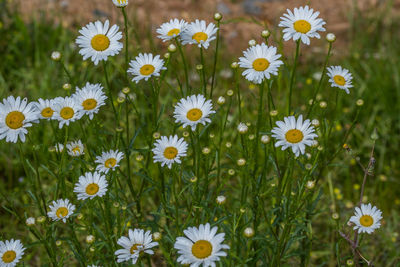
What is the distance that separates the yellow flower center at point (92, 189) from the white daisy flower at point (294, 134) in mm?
886

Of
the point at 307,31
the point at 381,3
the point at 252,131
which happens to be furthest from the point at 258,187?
the point at 381,3

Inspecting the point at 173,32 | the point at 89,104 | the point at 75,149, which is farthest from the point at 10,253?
the point at 173,32

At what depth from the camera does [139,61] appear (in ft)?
8.20

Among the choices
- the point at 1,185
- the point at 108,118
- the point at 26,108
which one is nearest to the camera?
the point at 26,108

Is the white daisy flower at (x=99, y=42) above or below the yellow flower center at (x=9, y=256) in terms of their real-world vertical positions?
above

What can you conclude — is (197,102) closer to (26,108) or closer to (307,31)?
(307,31)

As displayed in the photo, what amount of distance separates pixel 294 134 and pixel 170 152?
1.97 ft

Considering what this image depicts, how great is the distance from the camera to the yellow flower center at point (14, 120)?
2193 mm

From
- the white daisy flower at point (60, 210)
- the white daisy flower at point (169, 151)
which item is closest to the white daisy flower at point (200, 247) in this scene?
the white daisy flower at point (169, 151)

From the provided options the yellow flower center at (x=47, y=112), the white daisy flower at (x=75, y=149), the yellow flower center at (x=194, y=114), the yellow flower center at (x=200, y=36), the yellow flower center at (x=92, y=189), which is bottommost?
the yellow flower center at (x=92, y=189)

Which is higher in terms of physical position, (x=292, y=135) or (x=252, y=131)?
(x=252, y=131)

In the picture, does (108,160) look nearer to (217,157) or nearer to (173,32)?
(217,157)

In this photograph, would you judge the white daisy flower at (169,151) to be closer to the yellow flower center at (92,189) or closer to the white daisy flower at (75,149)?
the yellow flower center at (92,189)

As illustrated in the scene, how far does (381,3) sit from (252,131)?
14.1 feet
